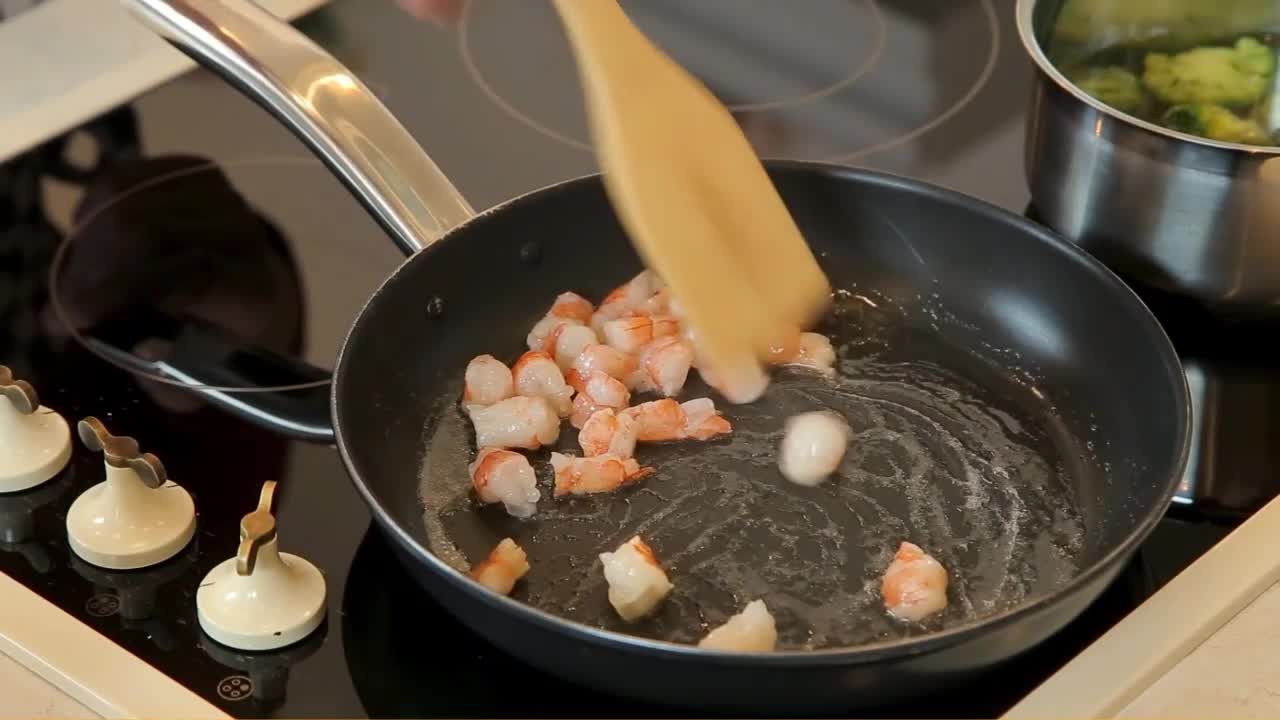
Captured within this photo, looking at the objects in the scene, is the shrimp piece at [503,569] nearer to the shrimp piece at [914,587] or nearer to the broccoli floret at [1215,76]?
the shrimp piece at [914,587]

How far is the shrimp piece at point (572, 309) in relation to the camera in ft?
3.71

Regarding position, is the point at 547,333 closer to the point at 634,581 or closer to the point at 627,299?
the point at 627,299

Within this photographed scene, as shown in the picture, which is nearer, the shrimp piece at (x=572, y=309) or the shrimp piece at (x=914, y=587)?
the shrimp piece at (x=914, y=587)

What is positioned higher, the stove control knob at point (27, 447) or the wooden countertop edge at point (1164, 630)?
the wooden countertop edge at point (1164, 630)

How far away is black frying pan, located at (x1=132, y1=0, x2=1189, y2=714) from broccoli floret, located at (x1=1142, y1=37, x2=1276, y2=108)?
0.64 ft

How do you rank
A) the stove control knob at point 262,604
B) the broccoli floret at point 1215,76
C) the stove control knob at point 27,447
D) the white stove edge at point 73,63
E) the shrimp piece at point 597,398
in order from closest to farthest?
the stove control knob at point 262,604 < the stove control knob at point 27,447 < the shrimp piece at point 597,398 < the broccoli floret at point 1215,76 < the white stove edge at point 73,63

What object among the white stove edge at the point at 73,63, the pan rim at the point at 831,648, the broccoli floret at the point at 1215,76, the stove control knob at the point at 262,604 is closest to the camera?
the pan rim at the point at 831,648

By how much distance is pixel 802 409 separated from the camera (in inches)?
41.8

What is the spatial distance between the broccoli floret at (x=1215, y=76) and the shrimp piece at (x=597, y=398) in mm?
507

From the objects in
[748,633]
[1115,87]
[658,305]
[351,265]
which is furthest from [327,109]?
[1115,87]

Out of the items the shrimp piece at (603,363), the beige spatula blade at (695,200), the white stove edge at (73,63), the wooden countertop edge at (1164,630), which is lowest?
the shrimp piece at (603,363)

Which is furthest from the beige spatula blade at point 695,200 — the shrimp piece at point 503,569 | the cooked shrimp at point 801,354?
the shrimp piece at point 503,569

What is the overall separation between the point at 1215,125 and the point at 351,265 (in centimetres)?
70

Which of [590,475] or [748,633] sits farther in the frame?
[590,475]
